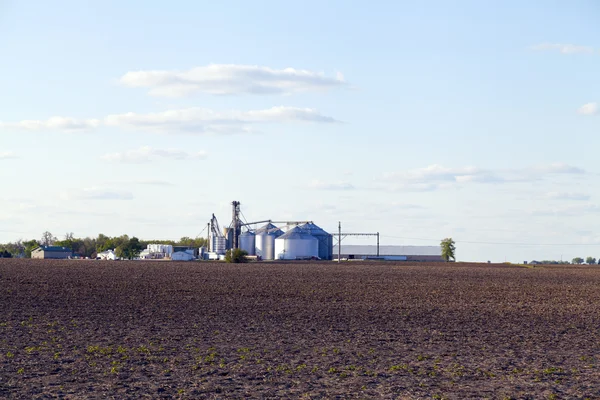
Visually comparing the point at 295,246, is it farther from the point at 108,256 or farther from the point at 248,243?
the point at 108,256

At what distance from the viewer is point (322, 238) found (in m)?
178

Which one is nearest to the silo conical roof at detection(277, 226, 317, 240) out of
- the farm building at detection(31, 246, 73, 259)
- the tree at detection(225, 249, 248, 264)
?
the tree at detection(225, 249, 248, 264)

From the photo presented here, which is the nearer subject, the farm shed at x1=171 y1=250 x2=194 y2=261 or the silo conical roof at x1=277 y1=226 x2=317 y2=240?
the silo conical roof at x1=277 y1=226 x2=317 y2=240

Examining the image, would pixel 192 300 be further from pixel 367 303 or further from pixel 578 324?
pixel 578 324

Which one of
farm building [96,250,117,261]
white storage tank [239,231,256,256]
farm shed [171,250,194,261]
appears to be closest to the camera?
farm shed [171,250,194,261]

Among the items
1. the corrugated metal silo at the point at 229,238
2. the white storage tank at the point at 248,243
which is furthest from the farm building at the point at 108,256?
→ the white storage tank at the point at 248,243

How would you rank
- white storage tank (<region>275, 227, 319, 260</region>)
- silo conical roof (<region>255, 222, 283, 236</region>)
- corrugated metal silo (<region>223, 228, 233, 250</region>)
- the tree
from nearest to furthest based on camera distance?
the tree → white storage tank (<region>275, 227, 319, 260</region>) → silo conical roof (<region>255, 222, 283, 236</region>) → corrugated metal silo (<region>223, 228, 233, 250</region>)

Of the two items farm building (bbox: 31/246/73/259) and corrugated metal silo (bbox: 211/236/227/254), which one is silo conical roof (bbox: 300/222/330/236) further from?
farm building (bbox: 31/246/73/259)

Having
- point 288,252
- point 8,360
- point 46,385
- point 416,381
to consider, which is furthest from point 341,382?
point 288,252

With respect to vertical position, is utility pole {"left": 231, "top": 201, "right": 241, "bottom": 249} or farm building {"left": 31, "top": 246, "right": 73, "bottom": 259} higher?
utility pole {"left": 231, "top": 201, "right": 241, "bottom": 249}

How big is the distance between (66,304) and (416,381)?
23908 millimetres

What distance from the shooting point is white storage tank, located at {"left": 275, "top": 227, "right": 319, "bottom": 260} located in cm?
16712

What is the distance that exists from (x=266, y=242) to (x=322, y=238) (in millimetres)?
12021

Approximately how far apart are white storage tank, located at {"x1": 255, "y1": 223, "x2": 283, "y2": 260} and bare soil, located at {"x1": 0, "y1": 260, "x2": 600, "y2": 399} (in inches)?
5030
